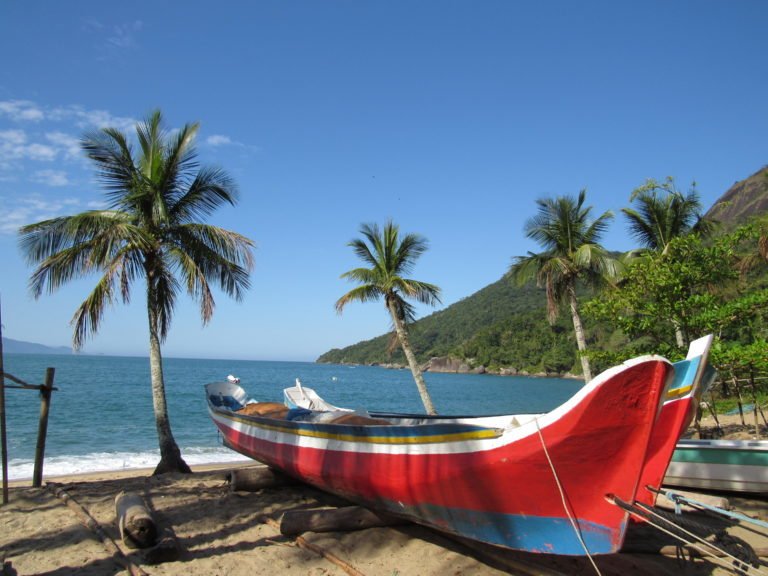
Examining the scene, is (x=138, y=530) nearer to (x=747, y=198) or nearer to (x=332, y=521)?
(x=332, y=521)

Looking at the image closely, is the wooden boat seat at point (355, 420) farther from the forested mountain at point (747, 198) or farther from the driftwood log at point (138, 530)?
the forested mountain at point (747, 198)

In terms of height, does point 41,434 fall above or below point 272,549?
above

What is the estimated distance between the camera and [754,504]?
7.29 m

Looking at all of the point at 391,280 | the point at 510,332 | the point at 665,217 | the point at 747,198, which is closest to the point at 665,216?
the point at 665,217

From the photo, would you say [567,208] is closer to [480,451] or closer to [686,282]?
[686,282]

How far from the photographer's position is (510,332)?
91000 millimetres

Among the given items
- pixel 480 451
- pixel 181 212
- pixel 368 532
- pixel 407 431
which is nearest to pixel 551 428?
pixel 480 451

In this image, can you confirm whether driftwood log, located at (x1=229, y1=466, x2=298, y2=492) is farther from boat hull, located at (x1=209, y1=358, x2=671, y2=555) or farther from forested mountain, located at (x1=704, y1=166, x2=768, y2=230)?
forested mountain, located at (x1=704, y1=166, x2=768, y2=230)

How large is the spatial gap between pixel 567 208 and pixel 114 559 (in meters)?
15.1

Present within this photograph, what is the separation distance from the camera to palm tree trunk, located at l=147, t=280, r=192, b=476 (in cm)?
962

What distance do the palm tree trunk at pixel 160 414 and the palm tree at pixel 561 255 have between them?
36.6 feet

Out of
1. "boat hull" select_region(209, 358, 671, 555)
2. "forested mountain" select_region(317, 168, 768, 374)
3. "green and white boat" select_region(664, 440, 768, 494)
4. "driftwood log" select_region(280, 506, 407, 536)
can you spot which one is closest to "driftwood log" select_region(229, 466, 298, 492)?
"driftwood log" select_region(280, 506, 407, 536)

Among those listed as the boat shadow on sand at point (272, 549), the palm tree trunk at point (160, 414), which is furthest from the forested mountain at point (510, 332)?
the boat shadow on sand at point (272, 549)

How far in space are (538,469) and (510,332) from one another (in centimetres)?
9011
